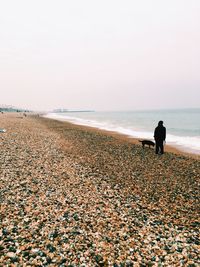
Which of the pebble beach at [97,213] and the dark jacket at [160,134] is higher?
the dark jacket at [160,134]

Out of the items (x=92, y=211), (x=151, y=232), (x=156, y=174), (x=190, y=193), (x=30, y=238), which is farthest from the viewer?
(x=156, y=174)

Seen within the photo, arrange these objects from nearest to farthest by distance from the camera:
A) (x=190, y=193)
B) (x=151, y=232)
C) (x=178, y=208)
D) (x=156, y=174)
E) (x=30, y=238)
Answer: (x=30, y=238) < (x=151, y=232) < (x=178, y=208) < (x=190, y=193) < (x=156, y=174)

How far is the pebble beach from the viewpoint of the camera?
27.2ft

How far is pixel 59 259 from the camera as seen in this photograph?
25.9ft

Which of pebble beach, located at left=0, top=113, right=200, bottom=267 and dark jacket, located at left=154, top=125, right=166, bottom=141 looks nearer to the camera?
pebble beach, located at left=0, top=113, right=200, bottom=267

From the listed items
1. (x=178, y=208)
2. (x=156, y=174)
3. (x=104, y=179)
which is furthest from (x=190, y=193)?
(x=104, y=179)

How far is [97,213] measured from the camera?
1151cm

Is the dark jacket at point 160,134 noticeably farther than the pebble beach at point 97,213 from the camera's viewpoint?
Yes

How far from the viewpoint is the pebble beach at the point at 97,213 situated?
8289mm

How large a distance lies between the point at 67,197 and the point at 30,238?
14.4ft

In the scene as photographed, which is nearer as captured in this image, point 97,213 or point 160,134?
point 97,213

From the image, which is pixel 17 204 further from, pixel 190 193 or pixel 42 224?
pixel 190 193

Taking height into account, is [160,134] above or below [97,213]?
above

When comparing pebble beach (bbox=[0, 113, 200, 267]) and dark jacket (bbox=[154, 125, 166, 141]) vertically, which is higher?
dark jacket (bbox=[154, 125, 166, 141])
